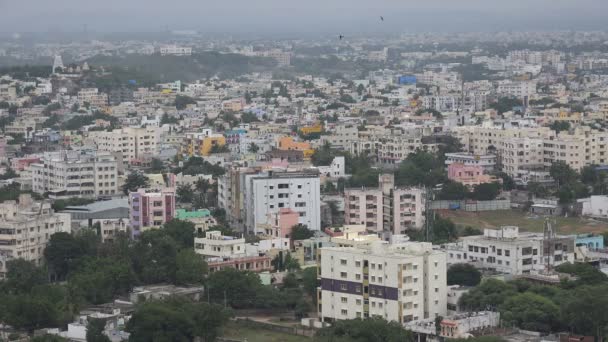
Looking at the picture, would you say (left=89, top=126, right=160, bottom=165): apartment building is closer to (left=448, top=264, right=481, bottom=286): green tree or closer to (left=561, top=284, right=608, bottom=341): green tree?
(left=448, top=264, right=481, bottom=286): green tree

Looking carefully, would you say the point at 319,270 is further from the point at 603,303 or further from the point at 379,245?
the point at 603,303

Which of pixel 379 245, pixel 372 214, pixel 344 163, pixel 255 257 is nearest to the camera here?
pixel 379 245

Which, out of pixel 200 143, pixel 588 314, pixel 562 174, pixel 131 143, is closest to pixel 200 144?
pixel 200 143

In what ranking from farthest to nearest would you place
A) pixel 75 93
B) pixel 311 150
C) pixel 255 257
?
pixel 75 93 → pixel 311 150 → pixel 255 257

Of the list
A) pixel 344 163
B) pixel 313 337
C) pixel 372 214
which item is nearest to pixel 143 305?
pixel 313 337

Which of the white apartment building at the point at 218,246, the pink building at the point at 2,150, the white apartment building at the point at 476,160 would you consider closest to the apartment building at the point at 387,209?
the white apartment building at the point at 218,246

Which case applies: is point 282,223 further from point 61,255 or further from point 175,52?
point 175,52
